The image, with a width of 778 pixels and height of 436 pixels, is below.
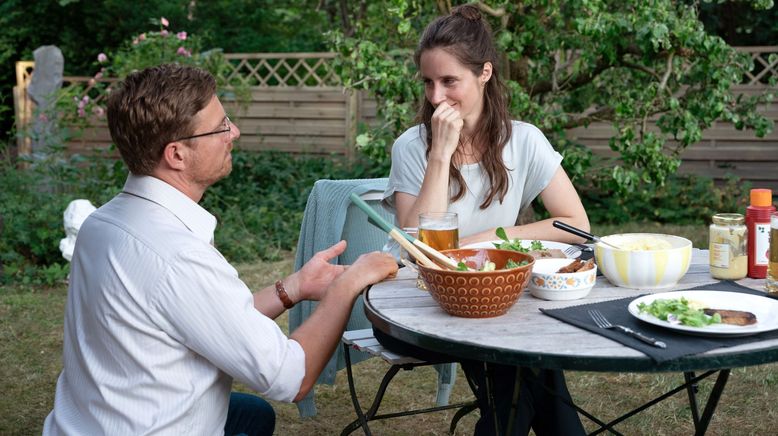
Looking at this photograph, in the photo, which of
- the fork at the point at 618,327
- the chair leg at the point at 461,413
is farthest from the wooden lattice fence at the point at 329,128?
the fork at the point at 618,327

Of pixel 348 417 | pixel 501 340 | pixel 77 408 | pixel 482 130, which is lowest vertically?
pixel 348 417

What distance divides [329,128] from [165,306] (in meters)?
6.79

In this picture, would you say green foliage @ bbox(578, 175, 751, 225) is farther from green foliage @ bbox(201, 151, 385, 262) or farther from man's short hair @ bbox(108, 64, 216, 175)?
man's short hair @ bbox(108, 64, 216, 175)

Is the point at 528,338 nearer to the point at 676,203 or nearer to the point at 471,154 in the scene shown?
the point at 471,154

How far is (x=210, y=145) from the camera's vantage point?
6.08ft

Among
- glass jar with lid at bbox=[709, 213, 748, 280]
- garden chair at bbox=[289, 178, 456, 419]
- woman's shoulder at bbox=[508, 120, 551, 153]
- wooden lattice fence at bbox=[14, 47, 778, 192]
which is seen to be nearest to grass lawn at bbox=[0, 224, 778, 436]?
garden chair at bbox=[289, 178, 456, 419]

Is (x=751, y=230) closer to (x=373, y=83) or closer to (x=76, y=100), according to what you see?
(x=373, y=83)

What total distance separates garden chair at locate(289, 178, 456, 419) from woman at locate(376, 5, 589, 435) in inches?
12.5

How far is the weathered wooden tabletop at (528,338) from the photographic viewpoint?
156cm

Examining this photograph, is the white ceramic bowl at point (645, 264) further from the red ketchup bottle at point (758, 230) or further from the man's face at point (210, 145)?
the man's face at point (210, 145)

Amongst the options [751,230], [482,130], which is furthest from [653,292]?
[482,130]

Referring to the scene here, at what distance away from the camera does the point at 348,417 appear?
3.58 metres

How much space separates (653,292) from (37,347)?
330 cm

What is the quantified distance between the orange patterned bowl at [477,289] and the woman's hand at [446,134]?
788 millimetres
